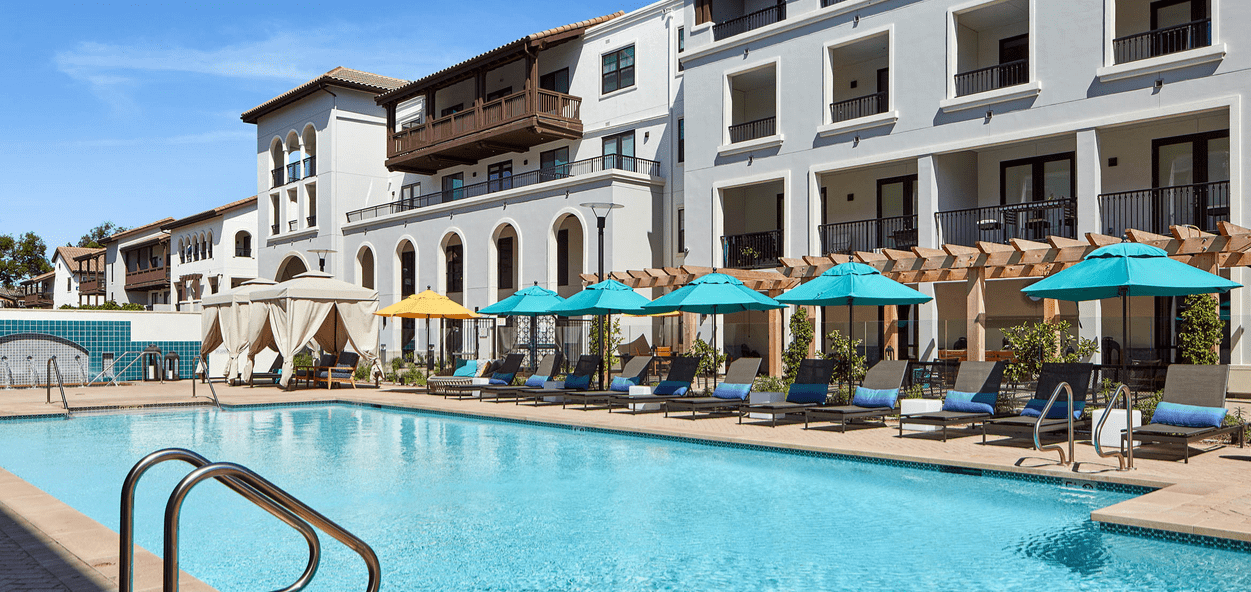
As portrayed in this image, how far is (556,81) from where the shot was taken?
3306cm

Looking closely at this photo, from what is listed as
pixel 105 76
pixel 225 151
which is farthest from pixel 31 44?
pixel 225 151

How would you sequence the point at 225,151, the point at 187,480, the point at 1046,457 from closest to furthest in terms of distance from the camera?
1. the point at 187,480
2. the point at 1046,457
3. the point at 225,151

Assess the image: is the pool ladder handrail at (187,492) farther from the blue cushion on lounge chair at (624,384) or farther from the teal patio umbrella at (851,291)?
the blue cushion on lounge chair at (624,384)

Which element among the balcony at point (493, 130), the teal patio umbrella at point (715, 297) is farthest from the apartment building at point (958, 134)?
the balcony at point (493, 130)

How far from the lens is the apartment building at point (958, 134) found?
1831cm

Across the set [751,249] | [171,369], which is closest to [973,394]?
[751,249]

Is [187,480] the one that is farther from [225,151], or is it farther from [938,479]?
[225,151]

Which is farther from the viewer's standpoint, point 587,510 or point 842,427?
point 842,427

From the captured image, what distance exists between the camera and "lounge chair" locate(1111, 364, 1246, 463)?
33.3 ft

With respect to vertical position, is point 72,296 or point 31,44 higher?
point 31,44

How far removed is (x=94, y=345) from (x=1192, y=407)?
91.0 ft

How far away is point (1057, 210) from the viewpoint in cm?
2106

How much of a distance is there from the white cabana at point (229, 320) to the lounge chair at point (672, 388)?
12.1 metres

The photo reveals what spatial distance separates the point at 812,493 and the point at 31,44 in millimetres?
21952
